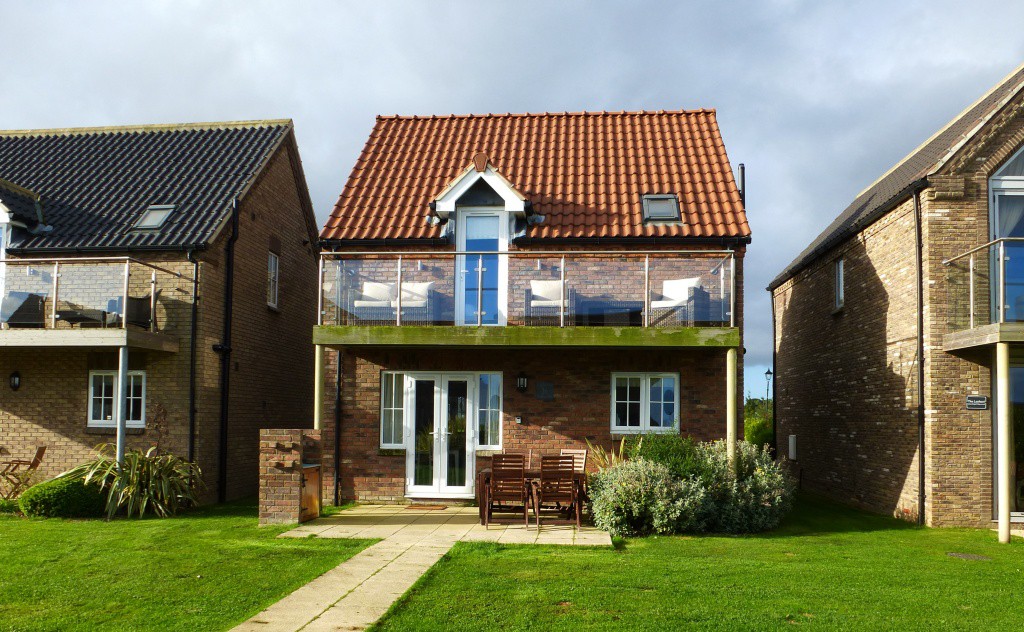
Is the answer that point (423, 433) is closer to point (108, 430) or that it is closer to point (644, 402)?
point (644, 402)

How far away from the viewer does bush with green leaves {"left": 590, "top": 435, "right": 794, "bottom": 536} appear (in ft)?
38.8

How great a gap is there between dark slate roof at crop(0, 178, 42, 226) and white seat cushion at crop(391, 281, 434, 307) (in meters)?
7.81

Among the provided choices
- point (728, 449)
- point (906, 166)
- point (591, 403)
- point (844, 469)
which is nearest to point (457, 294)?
point (591, 403)

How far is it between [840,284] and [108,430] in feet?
47.0

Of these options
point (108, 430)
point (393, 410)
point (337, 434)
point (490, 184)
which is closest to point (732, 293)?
point (490, 184)

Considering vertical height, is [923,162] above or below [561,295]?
above

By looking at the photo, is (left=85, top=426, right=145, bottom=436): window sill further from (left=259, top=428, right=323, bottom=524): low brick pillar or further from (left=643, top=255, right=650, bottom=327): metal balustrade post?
(left=643, top=255, right=650, bottom=327): metal balustrade post

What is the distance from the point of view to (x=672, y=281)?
13438 millimetres

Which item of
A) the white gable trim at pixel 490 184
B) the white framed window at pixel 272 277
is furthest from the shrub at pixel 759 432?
the white framed window at pixel 272 277

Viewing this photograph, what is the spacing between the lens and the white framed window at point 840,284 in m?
17.3

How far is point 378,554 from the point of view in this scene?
1028 centimetres

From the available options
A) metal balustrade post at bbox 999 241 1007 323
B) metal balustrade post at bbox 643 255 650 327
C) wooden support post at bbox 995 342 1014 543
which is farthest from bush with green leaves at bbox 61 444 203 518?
metal balustrade post at bbox 999 241 1007 323

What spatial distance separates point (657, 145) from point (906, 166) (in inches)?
207

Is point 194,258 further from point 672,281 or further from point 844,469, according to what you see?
point 844,469
